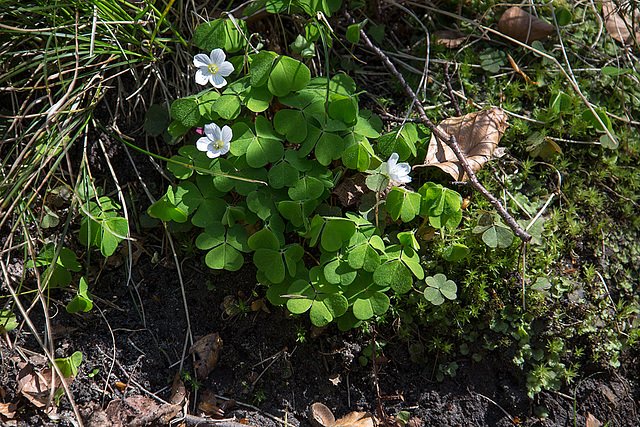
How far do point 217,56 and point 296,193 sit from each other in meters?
0.77

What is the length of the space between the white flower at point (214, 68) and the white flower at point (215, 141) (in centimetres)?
22

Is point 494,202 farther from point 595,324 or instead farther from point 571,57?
point 571,57

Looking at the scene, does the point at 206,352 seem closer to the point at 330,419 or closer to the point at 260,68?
the point at 330,419

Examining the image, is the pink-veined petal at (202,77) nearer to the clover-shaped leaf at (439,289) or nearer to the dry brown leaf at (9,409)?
the clover-shaped leaf at (439,289)

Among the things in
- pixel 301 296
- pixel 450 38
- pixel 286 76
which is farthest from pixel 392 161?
pixel 450 38

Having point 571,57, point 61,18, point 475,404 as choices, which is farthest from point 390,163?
point 61,18

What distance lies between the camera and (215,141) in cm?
209

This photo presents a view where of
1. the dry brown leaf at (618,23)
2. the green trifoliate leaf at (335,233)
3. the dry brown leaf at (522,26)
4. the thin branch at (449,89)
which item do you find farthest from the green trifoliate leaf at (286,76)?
the dry brown leaf at (618,23)

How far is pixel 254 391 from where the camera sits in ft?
7.41

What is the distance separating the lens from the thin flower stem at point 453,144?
223cm

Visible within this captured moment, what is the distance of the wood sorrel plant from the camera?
2.03 m

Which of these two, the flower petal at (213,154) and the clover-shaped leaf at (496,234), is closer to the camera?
the flower petal at (213,154)

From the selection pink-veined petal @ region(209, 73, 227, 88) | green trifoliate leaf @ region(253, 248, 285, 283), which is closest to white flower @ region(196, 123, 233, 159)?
pink-veined petal @ region(209, 73, 227, 88)

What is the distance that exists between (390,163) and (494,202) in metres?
0.64
